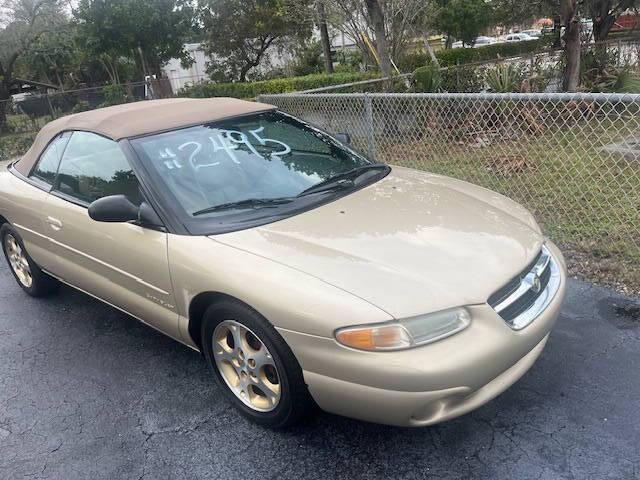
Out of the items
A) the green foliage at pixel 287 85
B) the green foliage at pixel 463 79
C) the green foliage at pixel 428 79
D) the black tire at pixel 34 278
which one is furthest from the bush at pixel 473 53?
the black tire at pixel 34 278

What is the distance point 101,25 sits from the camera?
1590 cm

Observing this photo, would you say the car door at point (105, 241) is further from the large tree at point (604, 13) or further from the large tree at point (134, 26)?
the large tree at point (604, 13)

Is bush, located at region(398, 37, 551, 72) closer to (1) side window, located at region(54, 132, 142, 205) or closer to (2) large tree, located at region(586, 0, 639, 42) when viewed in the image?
(2) large tree, located at region(586, 0, 639, 42)

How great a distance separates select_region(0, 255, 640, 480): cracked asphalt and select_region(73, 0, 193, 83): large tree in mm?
14635

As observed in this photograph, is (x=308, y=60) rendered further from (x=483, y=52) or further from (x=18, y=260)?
(x=18, y=260)

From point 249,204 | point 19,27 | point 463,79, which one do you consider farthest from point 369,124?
point 19,27

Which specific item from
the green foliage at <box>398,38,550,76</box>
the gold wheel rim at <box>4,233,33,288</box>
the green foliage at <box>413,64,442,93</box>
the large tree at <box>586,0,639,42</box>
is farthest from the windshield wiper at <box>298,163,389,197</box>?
the large tree at <box>586,0,639,42</box>

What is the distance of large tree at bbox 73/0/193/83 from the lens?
15.7 meters

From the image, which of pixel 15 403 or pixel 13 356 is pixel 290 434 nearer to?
pixel 15 403

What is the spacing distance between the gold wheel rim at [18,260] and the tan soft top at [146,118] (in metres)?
0.69

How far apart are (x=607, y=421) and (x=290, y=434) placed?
1.51m

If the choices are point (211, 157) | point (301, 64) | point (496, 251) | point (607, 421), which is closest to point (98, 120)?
point (211, 157)

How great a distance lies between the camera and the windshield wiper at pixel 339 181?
10.6ft

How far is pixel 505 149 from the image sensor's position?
6.31 meters
